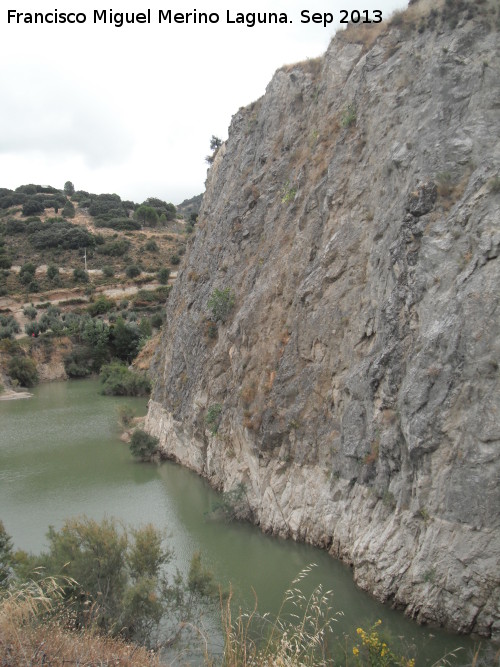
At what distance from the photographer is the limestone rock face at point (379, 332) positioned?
962 cm

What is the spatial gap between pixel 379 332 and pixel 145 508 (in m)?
10.6

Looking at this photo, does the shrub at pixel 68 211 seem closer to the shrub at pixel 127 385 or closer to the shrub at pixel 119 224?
the shrub at pixel 119 224

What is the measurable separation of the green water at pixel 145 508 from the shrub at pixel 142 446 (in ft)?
1.53

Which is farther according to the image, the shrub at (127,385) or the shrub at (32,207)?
the shrub at (32,207)

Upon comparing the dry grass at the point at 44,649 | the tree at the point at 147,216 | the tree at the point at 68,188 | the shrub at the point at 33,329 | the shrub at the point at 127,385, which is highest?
the tree at the point at 68,188

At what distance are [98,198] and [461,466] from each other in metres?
98.9

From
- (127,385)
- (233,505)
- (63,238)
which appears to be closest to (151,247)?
(63,238)

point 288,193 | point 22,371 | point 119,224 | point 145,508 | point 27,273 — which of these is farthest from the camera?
point 119,224

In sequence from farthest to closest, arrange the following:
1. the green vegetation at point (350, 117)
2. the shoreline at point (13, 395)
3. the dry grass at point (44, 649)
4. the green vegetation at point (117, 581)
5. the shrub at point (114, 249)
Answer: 1. the shrub at point (114, 249)
2. the shoreline at point (13, 395)
3. the green vegetation at point (350, 117)
4. the green vegetation at point (117, 581)
5. the dry grass at point (44, 649)

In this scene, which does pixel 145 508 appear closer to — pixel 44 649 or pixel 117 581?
pixel 117 581

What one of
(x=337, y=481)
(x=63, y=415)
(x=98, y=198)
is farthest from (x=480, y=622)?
(x=98, y=198)

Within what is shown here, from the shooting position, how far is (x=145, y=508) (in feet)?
60.9

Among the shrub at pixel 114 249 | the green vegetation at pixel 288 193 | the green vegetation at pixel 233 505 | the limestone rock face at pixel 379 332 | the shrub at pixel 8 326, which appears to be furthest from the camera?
the shrub at pixel 114 249

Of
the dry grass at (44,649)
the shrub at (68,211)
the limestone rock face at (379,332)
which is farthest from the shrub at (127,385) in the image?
the shrub at (68,211)
